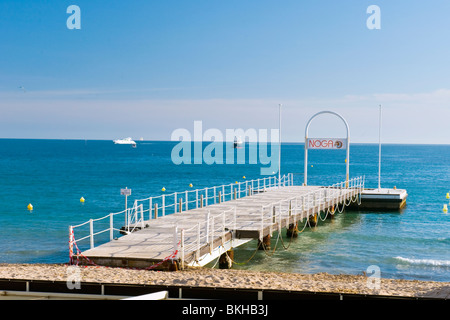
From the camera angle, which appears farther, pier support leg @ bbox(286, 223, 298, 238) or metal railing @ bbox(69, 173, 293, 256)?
pier support leg @ bbox(286, 223, 298, 238)

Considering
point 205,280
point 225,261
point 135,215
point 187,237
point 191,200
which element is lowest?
point 191,200

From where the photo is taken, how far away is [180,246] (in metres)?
15.1

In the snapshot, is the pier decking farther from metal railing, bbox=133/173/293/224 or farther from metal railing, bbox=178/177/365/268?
metal railing, bbox=133/173/293/224

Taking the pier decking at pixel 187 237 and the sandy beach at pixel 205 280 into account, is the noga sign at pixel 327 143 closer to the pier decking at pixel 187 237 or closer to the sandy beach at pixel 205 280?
the pier decking at pixel 187 237

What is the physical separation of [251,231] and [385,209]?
2271cm

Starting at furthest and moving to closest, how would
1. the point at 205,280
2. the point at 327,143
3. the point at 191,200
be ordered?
the point at 191,200 < the point at 327,143 < the point at 205,280

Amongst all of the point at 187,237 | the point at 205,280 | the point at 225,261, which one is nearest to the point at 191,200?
the point at 225,261

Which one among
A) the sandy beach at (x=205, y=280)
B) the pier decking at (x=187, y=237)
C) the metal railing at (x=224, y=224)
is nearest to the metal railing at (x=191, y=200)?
the pier decking at (x=187, y=237)

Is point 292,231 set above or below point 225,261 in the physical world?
below

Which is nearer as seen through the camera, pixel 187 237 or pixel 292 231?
pixel 187 237

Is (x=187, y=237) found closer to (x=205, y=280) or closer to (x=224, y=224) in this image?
(x=224, y=224)

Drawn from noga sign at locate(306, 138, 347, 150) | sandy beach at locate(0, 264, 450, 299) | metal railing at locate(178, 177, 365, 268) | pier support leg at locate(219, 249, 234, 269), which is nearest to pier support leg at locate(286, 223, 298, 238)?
metal railing at locate(178, 177, 365, 268)
